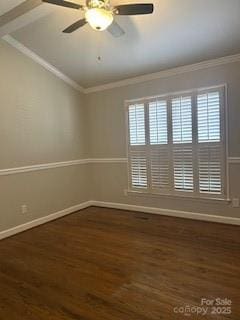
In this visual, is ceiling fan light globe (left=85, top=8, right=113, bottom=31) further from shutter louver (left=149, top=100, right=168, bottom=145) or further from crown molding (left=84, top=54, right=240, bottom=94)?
shutter louver (left=149, top=100, right=168, bottom=145)

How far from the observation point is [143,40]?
3.48 meters

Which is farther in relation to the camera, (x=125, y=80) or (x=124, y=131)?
(x=124, y=131)

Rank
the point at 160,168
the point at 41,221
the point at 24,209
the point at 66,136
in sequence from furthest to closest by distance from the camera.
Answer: the point at 66,136, the point at 160,168, the point at 41,221, the point at 24,209

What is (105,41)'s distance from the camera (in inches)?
142

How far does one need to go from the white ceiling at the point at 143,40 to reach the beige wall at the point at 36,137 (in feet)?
1.32

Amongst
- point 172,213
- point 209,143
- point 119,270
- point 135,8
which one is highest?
point 135,8

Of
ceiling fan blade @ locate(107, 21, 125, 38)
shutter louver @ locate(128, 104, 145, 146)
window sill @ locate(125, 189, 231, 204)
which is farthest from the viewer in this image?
shutter louver @ locate(128, 104, 145, 146)

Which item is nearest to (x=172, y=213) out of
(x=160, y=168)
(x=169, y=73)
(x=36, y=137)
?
(x=160, y=168)

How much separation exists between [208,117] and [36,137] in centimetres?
273

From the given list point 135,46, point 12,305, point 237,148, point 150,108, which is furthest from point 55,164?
point 237,148

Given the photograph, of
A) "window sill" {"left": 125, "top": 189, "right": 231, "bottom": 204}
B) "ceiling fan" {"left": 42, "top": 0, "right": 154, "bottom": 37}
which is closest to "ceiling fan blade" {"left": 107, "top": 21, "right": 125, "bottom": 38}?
"ceiling fan" {"left": 42, "top": 0, "right": 154, "bottom": 37}

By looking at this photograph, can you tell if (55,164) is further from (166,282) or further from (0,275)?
(166,282)

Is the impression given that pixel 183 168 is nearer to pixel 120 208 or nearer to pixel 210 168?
pixel 210 168

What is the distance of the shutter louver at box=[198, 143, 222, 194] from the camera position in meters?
3.83
